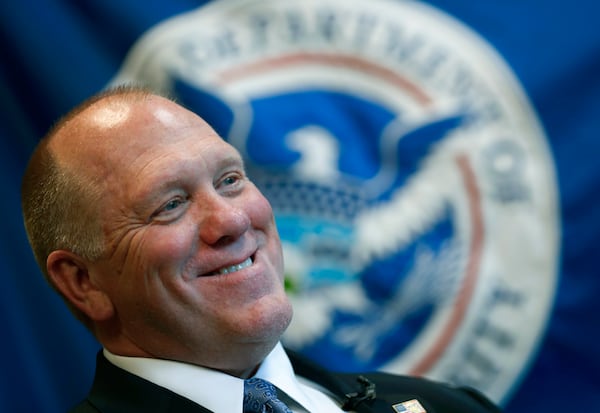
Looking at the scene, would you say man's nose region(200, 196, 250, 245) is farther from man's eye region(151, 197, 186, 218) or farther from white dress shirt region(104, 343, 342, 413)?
white dress shirt region(104, 343, 342, 413)

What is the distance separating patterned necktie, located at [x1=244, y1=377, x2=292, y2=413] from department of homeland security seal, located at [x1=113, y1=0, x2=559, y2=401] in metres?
0.92

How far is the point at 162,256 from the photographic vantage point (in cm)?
147

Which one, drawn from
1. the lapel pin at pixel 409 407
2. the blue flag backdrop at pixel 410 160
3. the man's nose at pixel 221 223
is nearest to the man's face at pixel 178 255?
the man's nose at pixel 221 223

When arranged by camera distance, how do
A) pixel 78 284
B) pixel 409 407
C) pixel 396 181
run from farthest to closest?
pixel 396 181
pixel 409 407
pixel 78 284

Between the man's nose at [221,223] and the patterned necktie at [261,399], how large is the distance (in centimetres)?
24

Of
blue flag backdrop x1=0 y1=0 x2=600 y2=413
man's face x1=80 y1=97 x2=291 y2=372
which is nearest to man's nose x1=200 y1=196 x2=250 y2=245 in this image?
man's face x1=80 y1=97 x2=291 y2=372

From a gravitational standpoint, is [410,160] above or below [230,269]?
above

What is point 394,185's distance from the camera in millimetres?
2527

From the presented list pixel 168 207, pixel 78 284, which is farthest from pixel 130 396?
pixel 168 207

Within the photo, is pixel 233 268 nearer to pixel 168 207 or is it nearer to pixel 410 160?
pixel 168 207

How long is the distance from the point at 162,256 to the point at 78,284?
201 millimetres

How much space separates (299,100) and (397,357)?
2.40 feet

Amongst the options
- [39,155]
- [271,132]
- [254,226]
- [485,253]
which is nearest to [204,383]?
[254,226]

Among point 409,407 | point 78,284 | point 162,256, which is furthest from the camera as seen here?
point 409,407
